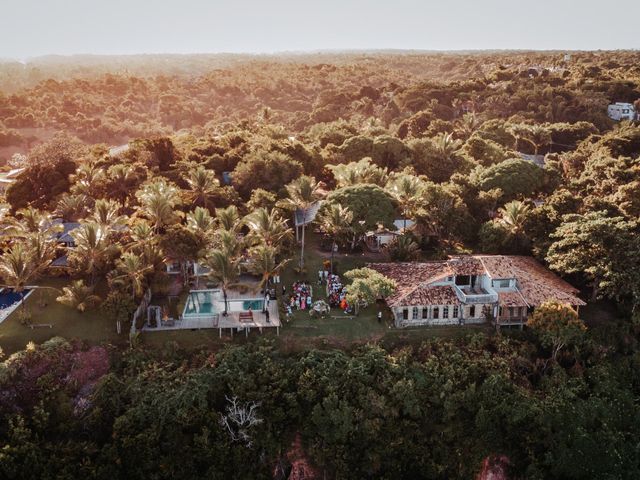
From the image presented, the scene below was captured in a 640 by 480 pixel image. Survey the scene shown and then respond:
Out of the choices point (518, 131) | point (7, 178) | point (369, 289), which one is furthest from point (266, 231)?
point (518, 131)

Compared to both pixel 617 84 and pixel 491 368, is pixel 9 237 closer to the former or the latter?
pixel 491 368

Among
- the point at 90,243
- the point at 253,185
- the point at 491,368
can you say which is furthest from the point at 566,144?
the point at 90,243

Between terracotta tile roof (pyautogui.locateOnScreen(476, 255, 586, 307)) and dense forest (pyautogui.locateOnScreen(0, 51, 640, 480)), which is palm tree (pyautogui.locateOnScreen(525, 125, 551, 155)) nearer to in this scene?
dense forest (pyautogui.locateOnScreen(0, 51, 640, 480))

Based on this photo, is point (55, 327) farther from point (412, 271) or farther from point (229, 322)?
point (412, 271)

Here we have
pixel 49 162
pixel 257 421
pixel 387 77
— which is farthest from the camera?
pixel 387 77

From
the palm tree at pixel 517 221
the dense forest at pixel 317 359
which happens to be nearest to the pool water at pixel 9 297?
the dense forest at pixel 317 359

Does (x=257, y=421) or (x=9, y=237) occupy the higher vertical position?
(x=9, y=237)

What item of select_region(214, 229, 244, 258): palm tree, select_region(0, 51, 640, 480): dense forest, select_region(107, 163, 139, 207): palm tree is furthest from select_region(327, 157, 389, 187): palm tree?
select_region(107, 163, 139, 207): palm tree
